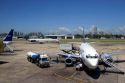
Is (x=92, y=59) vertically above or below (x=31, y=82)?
above

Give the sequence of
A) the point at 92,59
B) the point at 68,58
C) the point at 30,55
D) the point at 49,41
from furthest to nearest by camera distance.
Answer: the point at 49,41 < the point at 30,55 < the point at 68,58 < the point at 92,59

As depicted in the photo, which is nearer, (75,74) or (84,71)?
(75,74)

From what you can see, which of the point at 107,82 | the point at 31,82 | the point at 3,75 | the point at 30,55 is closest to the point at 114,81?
the point at 107,82

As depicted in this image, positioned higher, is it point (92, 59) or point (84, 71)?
point (92, 59)

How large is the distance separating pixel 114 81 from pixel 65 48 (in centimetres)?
2763

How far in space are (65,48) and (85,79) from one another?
25.8 m

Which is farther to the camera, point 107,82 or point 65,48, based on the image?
point 65,48

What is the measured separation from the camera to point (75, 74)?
35156 mm

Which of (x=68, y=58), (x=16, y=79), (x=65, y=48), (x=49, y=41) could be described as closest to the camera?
(x=16, y=79)

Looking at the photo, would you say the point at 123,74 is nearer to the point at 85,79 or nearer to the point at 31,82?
the point at 85,79

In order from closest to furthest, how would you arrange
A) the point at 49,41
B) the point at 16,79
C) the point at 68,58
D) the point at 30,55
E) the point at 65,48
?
the point at 16,79, the point at 68,58, the point at 30,55, the point at 65,48, the point at 49,41

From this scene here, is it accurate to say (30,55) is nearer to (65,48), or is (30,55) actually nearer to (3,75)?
(65,48)

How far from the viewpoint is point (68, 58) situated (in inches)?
1703

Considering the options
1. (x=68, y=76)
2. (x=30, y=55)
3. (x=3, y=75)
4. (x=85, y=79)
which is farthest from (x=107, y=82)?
(x=30, y=55)
